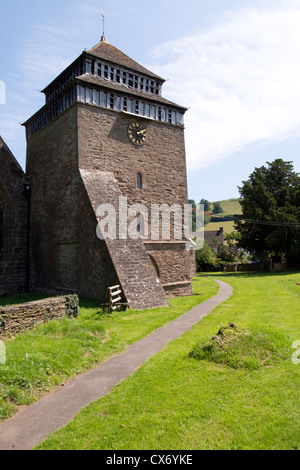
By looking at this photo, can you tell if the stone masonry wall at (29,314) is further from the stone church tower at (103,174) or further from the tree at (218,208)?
the tree at (218,208)

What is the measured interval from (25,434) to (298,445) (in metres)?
3.86

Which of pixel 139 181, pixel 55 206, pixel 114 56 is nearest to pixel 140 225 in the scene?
pixel 139 181

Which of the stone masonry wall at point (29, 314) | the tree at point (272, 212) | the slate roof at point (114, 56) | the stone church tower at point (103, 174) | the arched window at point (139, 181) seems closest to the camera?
the stone masonry wall at point (29, 314)

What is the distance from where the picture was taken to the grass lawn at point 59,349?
6.25 m

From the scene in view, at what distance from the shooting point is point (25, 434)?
196 inches

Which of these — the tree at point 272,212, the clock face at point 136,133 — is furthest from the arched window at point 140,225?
the tree at point 272,212

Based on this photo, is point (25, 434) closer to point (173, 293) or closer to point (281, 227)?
point (173, 293)

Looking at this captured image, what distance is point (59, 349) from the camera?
8070mm

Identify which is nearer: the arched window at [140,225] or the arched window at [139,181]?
the arched window at [140,225]

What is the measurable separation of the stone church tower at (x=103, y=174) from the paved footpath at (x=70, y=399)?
18.4ft

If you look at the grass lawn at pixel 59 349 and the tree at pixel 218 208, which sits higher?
the tree at pixel 218 208

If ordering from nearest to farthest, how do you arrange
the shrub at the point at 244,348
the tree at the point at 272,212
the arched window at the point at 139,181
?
1. the shrub at the point at 244,348
2. the arched window at the point at 139,181
3. the tree at the point at 272,212

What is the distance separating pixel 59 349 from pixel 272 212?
1310 inches

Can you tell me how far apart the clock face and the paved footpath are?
12.8 metres
